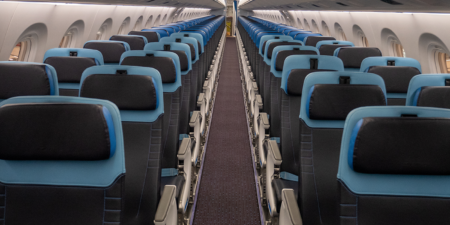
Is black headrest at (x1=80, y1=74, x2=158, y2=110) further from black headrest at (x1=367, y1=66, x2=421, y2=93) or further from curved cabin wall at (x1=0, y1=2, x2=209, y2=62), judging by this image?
curved cabin wall at (x1=0, y1=2, x2=209, y2=62)

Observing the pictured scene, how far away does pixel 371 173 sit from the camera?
4.36 ft

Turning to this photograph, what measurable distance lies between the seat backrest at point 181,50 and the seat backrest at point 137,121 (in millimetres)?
1406

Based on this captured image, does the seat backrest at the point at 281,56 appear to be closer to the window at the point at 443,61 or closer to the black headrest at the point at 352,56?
the black headrest at the point at 352,56

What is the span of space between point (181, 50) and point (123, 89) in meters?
1.70

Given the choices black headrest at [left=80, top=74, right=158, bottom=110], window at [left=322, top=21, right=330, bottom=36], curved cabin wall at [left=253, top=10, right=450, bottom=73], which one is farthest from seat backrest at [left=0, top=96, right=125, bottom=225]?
window at [left=322, top=21, right=330, bottom=36]

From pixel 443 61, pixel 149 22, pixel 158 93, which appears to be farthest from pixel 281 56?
pixel 149 22

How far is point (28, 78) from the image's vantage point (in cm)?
206

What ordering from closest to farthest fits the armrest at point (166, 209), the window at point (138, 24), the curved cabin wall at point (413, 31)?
the armrest at point (166, 209) < the curved cabin wall at point (413, 31) < the window at point (138, 24)

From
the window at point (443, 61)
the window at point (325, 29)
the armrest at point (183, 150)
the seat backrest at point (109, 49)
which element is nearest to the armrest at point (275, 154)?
the armrest at point (183, 150)

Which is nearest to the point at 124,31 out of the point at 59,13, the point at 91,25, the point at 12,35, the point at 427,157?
the point at 91,25

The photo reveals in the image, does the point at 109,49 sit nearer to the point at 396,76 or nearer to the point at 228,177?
the point at 228,177

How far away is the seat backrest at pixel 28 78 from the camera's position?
204cm

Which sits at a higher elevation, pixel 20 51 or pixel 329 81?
pixel 20 51

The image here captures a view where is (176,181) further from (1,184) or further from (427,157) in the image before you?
(427,157)
